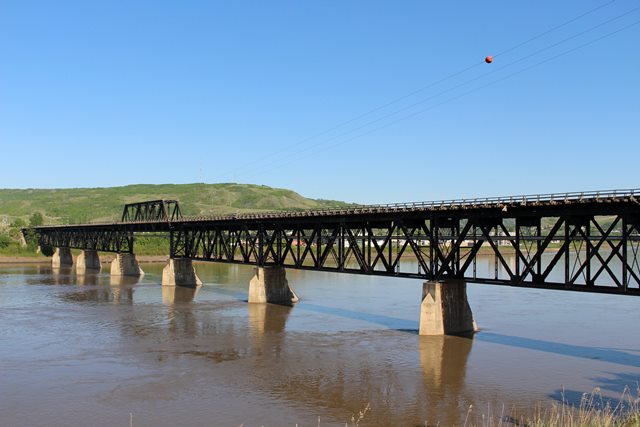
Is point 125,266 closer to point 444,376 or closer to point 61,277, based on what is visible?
point 61,277

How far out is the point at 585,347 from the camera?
143ft

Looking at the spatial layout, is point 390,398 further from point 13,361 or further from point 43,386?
point 13,361

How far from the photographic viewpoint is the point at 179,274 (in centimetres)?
9144

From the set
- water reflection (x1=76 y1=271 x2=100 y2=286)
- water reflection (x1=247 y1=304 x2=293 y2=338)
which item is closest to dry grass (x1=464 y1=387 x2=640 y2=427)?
water reflection (x1=247 y1=304 x2=293 y2=338)

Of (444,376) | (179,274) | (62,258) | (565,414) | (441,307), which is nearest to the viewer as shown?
(565,414)

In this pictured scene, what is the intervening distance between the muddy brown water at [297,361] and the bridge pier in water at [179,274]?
19277 mm

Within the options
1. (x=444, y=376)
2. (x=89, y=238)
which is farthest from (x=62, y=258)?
(x=444, y=376)

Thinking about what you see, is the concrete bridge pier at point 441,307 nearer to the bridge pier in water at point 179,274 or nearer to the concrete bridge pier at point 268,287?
the concrete bridge pier at point 268,287

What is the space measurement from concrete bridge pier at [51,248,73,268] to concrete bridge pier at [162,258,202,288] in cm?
6585

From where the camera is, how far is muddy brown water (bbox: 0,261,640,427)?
29.8m

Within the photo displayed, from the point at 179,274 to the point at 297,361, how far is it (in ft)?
179

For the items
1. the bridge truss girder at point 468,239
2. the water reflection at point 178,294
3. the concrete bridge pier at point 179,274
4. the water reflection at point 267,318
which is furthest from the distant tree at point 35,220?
the water reflection at point 267,318

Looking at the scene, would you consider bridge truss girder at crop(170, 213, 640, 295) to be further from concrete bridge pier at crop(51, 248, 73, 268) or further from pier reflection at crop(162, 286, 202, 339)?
concrete bridge pier at crop(51, 248, 73, 268)

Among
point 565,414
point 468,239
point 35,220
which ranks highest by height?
point 35,220
